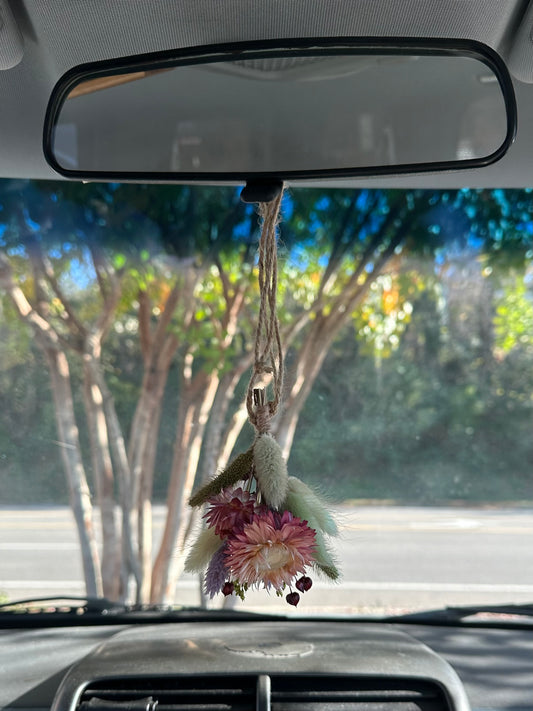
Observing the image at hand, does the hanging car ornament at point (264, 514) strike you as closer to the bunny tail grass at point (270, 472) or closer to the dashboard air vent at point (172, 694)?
the bunny tail grass at point (270, 472)

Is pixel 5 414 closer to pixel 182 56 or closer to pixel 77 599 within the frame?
pixel 77 599

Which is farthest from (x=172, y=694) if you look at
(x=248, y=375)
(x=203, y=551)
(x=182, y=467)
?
(x=248, y=375)

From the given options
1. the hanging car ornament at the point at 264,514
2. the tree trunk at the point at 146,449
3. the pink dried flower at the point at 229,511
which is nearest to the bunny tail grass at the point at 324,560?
the hanging car ornament at the point at 264,514

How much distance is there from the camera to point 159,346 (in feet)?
13.3

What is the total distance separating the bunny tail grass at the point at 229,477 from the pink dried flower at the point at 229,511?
0.02 meters

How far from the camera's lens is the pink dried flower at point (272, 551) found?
45.9 inches

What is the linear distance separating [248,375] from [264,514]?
8.99 ft

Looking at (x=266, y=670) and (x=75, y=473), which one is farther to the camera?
(x=75, y=473)

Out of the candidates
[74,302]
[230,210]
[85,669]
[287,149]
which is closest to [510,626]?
[85,669]

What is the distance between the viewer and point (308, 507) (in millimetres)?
1269

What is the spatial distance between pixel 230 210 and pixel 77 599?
2028 mm

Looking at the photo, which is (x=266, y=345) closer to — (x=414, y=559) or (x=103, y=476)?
(x=414, y=559)

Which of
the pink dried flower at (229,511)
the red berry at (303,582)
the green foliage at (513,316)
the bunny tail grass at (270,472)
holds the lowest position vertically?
the red berry at (303,582)

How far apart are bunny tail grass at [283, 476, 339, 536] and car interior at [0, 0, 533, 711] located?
0.09 m
